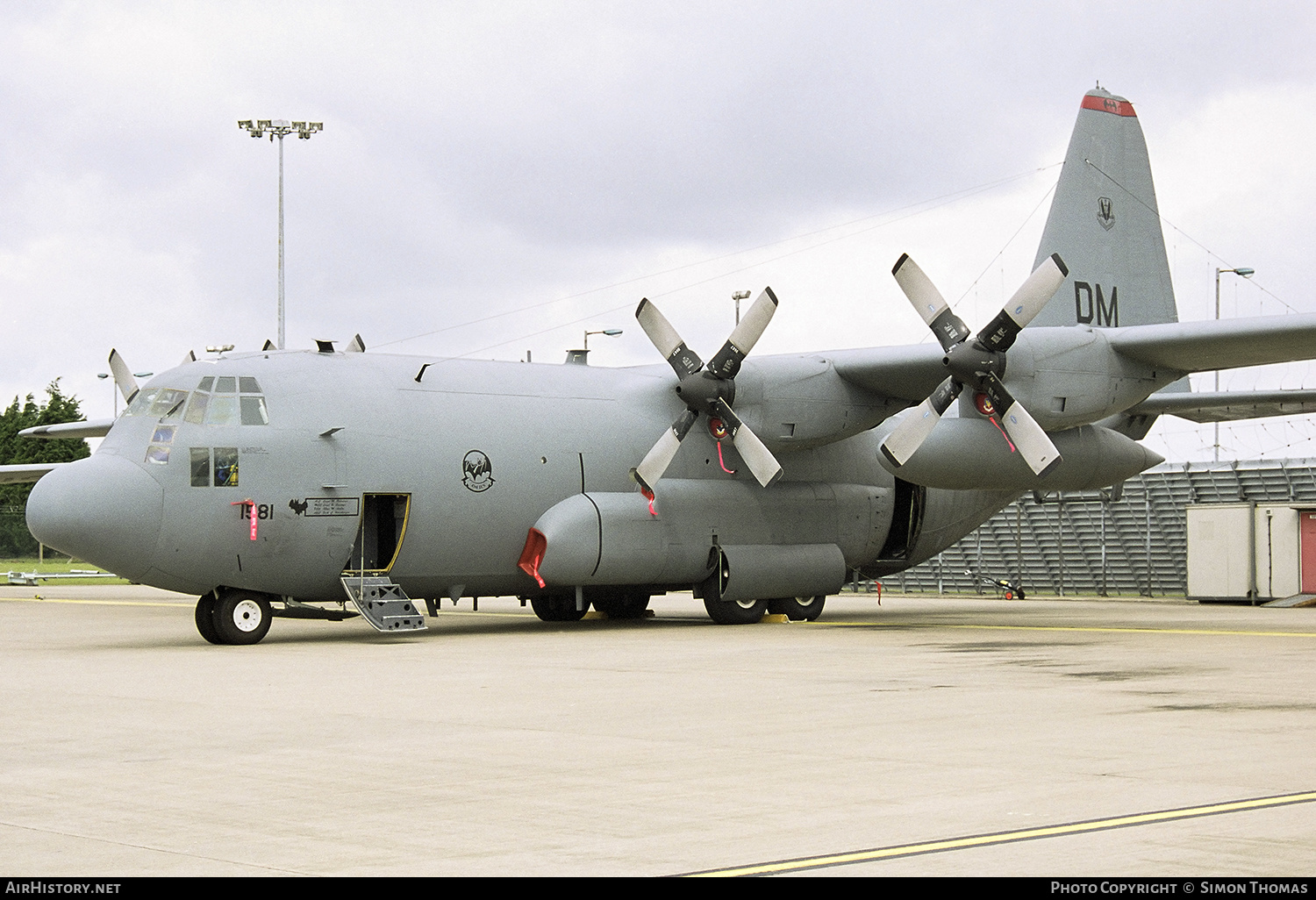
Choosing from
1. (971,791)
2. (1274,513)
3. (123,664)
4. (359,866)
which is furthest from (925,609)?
(359,866)

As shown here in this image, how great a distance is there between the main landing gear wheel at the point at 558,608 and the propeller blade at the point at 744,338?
466 cm

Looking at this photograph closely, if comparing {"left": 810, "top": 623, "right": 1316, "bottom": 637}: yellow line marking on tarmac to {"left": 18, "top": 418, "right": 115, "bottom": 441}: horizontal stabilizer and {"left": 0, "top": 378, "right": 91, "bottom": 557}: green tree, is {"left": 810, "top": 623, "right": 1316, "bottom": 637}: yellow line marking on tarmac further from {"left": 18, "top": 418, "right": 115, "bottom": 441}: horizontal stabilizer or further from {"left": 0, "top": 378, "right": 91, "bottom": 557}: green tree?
{"left": 0, "top": 378, "right": 91, "bottom": 557}: green tree

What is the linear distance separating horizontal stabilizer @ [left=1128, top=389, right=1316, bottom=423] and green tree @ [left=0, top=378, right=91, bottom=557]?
52.6 meters

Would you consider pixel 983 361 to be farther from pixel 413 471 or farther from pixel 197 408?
pixel 197 408

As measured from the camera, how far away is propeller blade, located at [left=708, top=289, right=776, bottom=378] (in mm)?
23297

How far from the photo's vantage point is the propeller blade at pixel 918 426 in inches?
871

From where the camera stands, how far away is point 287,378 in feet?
69.1

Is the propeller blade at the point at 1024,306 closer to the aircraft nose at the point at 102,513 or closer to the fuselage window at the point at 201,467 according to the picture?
the fuselage window at the point at 201,467

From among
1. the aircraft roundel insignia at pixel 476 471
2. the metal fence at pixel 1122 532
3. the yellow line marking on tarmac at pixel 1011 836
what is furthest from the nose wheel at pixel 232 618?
the metal fence at pixel 1122 532

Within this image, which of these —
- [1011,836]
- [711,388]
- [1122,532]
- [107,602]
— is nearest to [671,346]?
[711,388]

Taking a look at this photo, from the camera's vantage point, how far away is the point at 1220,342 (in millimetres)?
22125

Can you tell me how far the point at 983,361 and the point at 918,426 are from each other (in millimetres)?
1367

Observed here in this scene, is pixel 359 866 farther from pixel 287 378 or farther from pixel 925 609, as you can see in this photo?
pixel 925 609

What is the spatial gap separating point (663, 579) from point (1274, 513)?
17580mm
